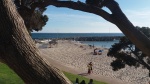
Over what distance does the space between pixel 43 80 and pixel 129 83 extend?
88.3 ft

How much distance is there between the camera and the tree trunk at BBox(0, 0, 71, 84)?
286 centimetres

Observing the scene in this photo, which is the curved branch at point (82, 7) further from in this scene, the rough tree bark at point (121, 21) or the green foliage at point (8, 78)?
the green foliage at point (8, 78)

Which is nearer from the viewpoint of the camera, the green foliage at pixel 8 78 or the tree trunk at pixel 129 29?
the tree trunk at pixel 129 29

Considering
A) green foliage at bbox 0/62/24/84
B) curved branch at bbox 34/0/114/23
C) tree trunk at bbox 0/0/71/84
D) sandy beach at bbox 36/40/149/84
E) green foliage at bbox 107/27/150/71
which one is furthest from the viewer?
sandy beach at bbox 36/40/149/84

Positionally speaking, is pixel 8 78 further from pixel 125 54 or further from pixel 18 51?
pixel 18 51

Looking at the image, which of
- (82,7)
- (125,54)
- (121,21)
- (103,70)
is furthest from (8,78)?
(103,70)

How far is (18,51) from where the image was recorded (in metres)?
2.88

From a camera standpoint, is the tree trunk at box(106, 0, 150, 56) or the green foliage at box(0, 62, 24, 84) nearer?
the tree trunk at box(106, 0, 150, 56)

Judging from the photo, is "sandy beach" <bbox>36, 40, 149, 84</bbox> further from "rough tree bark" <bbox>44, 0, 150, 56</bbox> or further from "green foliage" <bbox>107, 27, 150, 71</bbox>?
"rough tree bark" <bbox>44, 0, 150, 56</bbox>

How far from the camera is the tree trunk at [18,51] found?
2861mm

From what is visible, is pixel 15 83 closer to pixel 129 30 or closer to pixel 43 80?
pixel 129 30

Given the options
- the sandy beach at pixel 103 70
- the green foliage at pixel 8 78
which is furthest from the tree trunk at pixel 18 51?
the green foliage at pixel 8 78

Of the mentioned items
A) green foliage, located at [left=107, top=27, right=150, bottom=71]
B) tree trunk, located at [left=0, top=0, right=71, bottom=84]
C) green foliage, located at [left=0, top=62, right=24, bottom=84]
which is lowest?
green foliage, located at [left=0, top=62, right=24, bottom=84]

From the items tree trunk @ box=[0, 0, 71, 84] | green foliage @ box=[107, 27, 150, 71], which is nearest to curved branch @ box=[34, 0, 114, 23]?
tree trunk @ box=[0, 0, 71, 84]
